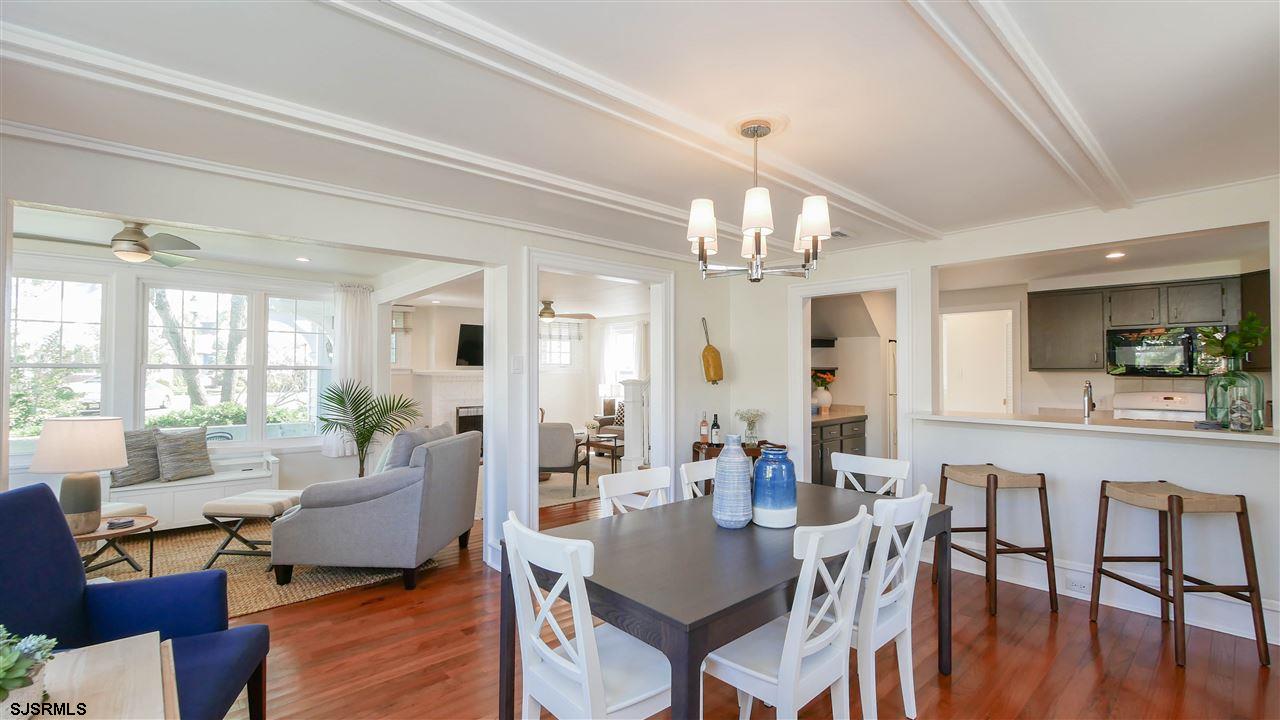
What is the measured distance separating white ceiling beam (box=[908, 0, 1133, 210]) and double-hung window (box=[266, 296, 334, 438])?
620 cm

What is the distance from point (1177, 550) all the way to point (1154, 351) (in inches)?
114

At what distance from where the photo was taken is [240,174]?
2674 mm

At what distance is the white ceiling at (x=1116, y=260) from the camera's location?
3.90m

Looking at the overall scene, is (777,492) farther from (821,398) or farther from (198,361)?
(198,361)

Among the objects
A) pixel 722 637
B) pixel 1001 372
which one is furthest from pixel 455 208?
pixel 1001 372

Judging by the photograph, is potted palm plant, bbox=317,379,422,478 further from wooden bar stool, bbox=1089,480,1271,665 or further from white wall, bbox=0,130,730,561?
wooden bar stool, bbox=1089,480,1271,665

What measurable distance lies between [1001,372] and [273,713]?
24.9 feet

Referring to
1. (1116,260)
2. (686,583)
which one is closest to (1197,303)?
(1116,260)

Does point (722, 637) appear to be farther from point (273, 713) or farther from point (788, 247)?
point (788, 247)

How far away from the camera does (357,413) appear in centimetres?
568

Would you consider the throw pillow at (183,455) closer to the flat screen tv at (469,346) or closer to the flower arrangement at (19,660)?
the flat screen tv at (469,346)

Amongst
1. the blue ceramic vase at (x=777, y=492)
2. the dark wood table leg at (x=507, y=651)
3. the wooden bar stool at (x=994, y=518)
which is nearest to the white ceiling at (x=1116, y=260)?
the wooden bar stool at (x=994, y=518)

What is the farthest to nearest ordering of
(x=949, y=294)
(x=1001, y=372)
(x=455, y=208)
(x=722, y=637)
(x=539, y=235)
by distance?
(x=1001, y=372), (x=949, y=294), (x=539, y=235), (x=455, y=208), (x=722, y=637)

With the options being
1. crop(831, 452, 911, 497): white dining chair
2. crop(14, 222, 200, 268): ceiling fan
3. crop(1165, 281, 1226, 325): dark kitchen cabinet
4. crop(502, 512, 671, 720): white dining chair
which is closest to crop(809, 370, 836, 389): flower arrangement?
crop(1165, 281, 1226, 325): dark kitchen cabinet
